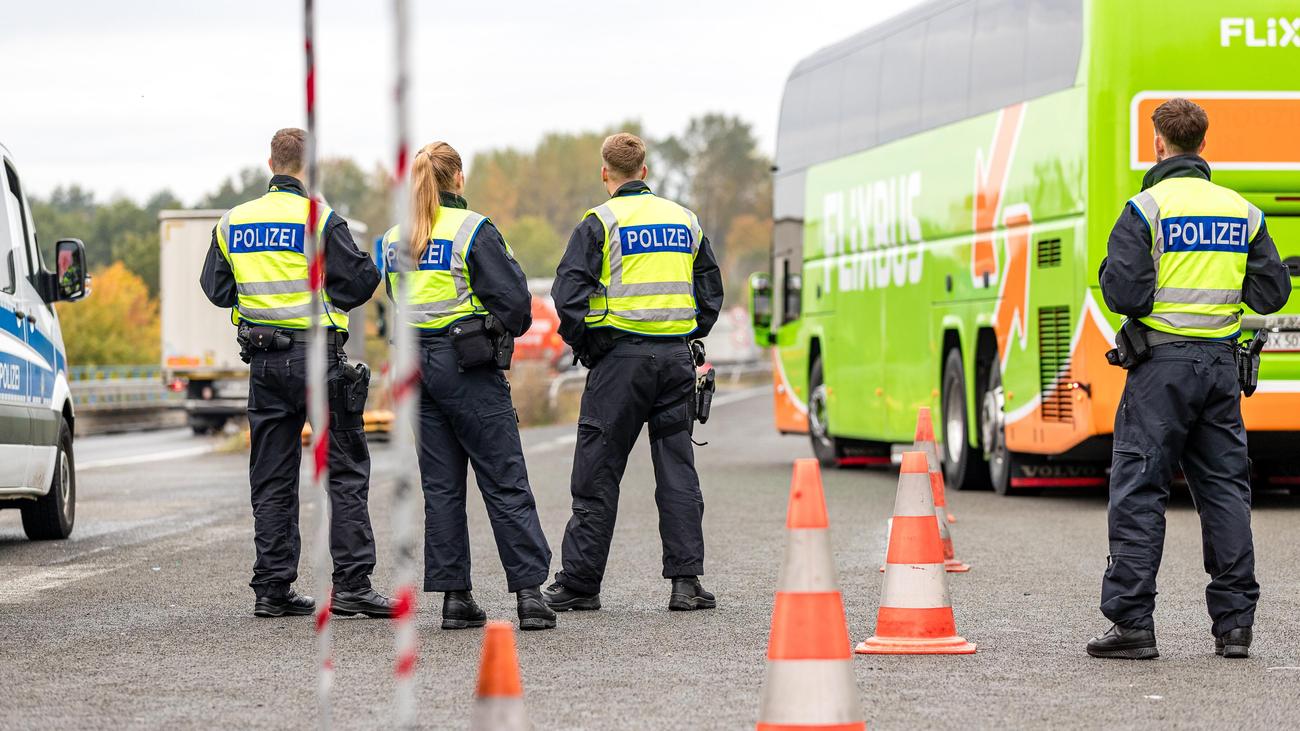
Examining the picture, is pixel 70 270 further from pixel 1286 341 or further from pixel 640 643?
pixel 1286 341

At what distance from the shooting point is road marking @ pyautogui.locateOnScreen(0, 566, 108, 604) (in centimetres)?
1053

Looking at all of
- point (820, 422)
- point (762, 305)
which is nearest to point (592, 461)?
point (820, 422)

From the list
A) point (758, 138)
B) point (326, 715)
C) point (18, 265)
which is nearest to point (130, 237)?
point (758, 138)

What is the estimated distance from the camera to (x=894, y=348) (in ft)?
68.3

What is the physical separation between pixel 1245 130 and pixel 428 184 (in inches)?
318

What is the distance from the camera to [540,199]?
14338cm

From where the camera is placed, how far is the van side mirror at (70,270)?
13.1 meters

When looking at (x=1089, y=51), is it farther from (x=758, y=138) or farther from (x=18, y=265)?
(x=758, y=138)

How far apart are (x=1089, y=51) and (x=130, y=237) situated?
337 feet

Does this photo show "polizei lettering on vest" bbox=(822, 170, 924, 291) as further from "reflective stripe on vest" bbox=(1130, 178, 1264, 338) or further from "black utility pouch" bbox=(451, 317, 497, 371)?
"reflective stripe on vest" bbox=(1130, 178, 1264, 338)

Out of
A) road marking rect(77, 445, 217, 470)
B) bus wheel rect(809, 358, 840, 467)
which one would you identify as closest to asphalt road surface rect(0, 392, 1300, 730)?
bus wheel rect(809, 358, 840, 467)

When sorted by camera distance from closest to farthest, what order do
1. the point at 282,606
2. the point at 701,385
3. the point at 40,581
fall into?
1. the point at 282,606
2. the point at 701,385
3. the point at 40,581

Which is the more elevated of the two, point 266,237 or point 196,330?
point 266,237

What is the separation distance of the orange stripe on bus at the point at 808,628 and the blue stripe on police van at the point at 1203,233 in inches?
102
